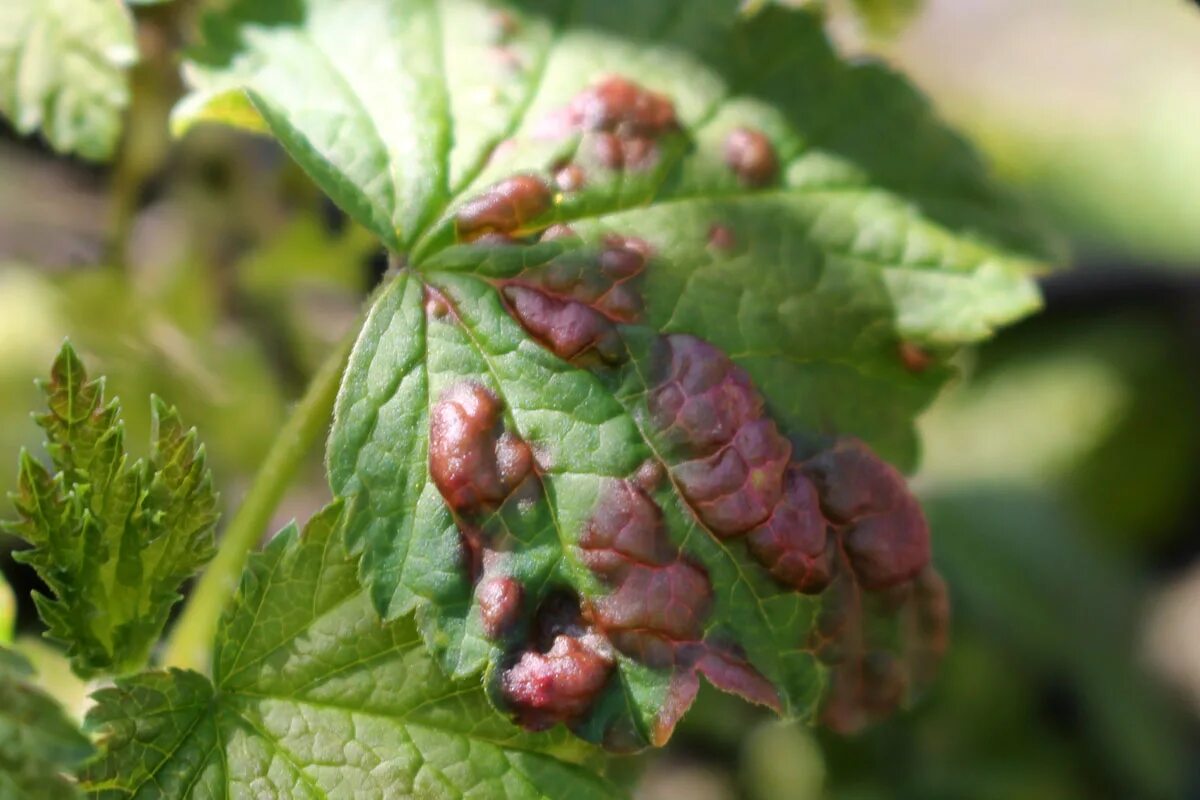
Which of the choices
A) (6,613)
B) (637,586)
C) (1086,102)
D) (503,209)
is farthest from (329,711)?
(1086,102)

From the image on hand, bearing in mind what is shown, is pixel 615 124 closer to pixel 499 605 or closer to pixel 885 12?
pixel 499 605

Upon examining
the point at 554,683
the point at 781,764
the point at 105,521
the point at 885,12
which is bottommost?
the point at 781,764

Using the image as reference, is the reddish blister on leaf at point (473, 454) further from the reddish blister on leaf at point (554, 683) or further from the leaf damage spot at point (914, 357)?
the leaf damage spot at point (914, 357)

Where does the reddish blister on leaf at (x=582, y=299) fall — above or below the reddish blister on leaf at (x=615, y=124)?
below

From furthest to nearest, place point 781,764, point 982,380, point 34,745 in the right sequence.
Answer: point 982,380
point 781,764
point 34,745

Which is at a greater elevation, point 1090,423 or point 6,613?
point 6,613

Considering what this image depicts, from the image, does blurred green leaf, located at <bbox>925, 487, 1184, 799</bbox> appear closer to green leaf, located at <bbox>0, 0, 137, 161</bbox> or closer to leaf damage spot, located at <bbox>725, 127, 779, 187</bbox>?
leaf damage spot, located at <bbox>725, 127, 779, 187</bbox>

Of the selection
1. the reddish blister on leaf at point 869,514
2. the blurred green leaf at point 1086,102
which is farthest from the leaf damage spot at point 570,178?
the blurred green leaf at point 1086,102
